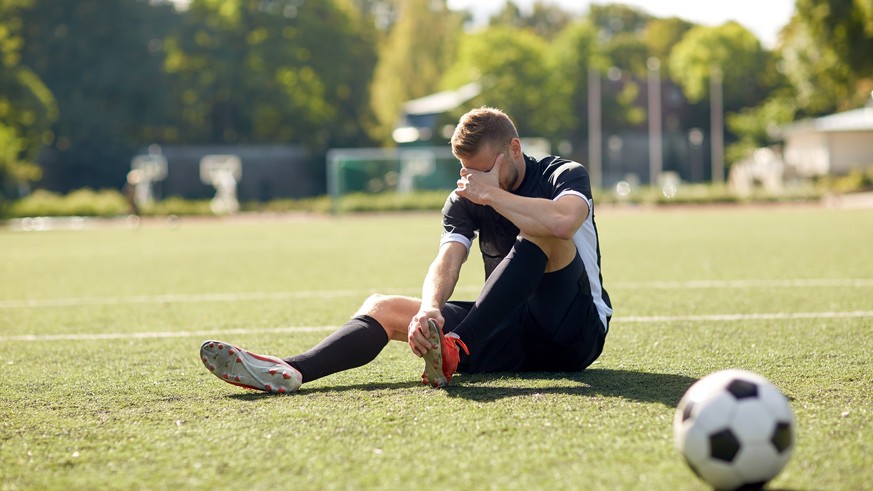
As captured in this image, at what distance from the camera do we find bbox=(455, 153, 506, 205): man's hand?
4.50 metres

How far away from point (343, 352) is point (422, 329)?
1.82 feet

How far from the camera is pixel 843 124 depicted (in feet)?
176

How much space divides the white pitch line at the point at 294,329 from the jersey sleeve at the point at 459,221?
266cm

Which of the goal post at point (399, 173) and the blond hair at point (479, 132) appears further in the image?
the goal post at point (399, 173)

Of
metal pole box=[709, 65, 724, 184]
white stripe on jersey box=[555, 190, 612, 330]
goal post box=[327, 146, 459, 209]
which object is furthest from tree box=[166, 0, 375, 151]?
white stripe on jersey box=[555, 190, 612, 330]

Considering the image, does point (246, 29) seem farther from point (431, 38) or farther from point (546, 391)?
point (546, 391)

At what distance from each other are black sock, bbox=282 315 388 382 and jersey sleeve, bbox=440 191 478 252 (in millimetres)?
528

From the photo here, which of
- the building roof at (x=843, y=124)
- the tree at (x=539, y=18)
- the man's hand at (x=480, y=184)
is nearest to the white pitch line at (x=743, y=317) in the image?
the man's hand at (x=480, y=184)

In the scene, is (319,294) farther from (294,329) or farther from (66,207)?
(66,207)

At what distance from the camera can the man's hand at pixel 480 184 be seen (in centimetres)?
450

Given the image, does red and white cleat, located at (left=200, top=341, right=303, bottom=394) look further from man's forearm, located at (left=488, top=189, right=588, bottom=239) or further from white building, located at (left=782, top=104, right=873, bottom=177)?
white building, located at (left=782, top=104, right=873, bottom=177)

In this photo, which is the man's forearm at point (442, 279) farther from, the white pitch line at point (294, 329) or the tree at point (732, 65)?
the tree at point (732, 65)

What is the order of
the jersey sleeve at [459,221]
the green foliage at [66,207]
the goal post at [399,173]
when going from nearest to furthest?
the jersey sleeve at [459,221] < the goal post at [399,173] < the green foliage at [66,207]

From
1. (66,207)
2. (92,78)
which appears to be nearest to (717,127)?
(92,78)
